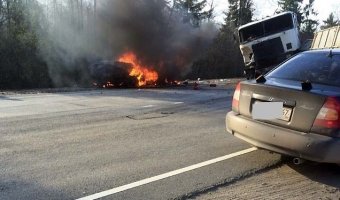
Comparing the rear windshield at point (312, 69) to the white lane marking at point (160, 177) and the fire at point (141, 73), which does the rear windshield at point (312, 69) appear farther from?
the fire at point (141, 73)

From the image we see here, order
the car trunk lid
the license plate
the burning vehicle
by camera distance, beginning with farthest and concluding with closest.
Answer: the burning vehicle → the license plate → the car trunk lid

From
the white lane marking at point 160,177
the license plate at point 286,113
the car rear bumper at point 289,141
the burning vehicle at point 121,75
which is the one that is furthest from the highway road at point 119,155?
the burning vehicle at point 121,75

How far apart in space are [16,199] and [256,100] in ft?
10.4

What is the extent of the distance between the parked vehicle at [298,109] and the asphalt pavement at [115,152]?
0.52 metres

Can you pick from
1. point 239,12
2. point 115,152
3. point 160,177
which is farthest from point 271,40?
point 239,12

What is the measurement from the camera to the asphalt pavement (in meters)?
4.86

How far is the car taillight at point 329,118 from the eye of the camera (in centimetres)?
504

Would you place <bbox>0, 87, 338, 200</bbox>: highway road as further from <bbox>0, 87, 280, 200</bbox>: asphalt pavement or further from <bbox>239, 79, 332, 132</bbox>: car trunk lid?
<bbox>239, 79, 332, 132</bbox>: car trunk lid

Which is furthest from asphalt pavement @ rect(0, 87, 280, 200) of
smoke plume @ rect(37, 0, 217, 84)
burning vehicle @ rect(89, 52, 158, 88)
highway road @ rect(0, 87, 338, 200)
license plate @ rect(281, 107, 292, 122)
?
smoke plume @ rect(37, 0, 217, 84)

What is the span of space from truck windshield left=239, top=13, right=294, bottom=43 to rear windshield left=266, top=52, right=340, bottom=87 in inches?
499

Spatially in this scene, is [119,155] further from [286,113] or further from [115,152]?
[286,113]

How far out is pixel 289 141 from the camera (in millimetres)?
5250

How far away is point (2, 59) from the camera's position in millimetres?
24000

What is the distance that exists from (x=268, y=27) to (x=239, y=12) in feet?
106
